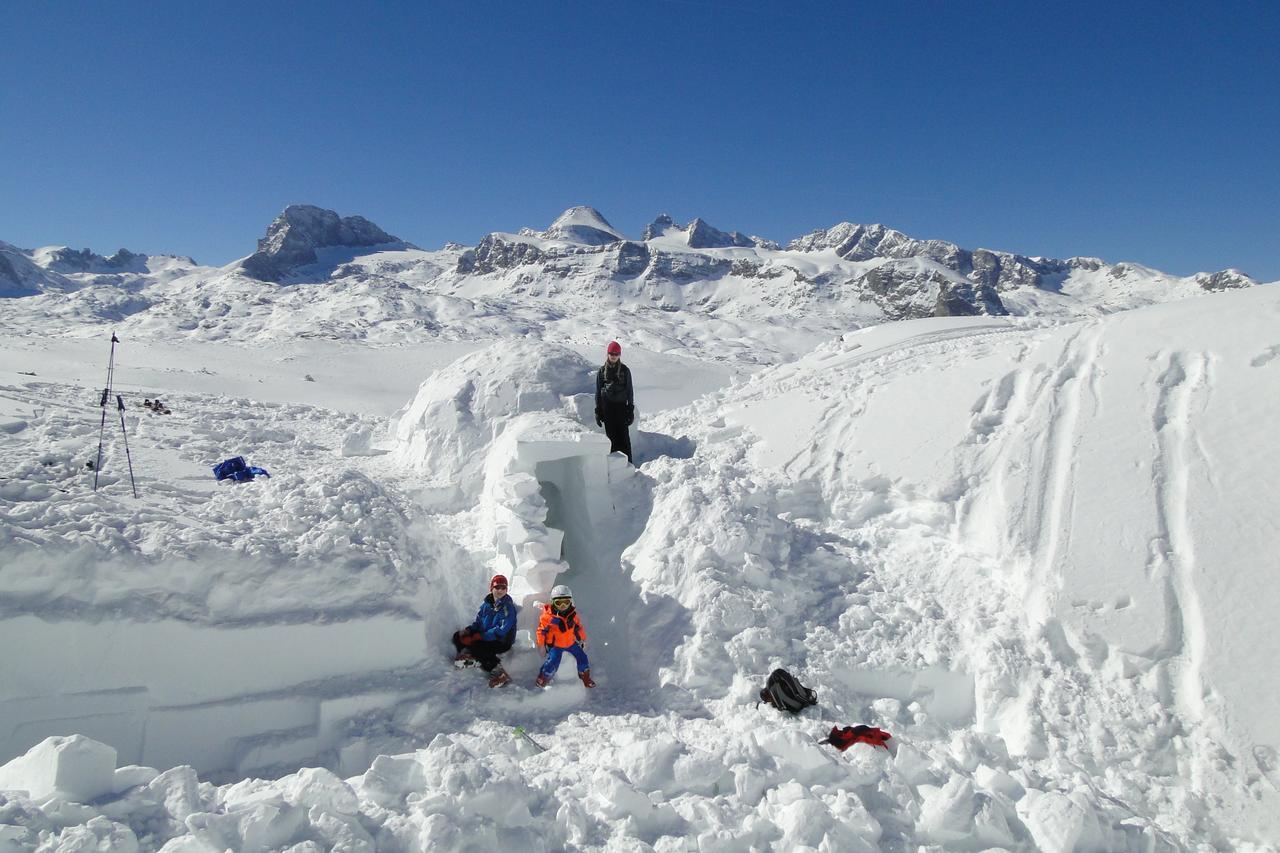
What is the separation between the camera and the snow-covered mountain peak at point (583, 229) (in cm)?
16775

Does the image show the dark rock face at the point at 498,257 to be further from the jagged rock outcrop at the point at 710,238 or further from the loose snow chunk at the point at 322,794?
the loose snow chunk at the point at 322,794

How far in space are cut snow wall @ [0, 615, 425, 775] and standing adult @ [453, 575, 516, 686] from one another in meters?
0.53

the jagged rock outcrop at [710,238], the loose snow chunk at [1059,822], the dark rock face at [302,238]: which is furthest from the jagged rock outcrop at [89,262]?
the loose snow chunk at [1059,822]

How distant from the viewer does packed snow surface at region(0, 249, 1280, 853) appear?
10.9ft

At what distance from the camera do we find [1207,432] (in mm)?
5938

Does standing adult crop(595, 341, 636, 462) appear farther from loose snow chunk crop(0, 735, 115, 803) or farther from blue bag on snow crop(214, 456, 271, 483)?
loose snow chunk crop(0, 735, 115, 803)

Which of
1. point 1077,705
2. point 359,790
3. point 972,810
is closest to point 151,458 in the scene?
point 359,790

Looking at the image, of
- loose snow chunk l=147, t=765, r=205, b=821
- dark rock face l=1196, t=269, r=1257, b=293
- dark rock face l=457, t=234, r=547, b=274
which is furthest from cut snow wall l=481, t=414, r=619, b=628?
dark rock face l=1196, t=269, r=1257, b=293

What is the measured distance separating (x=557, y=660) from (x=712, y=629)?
4.18 feet

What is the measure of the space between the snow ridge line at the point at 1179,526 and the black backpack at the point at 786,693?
254 cm

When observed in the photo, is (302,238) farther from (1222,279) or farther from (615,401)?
(1222,279)

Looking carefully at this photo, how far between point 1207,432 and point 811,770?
5.14 metres

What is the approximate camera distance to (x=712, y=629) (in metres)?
5.30

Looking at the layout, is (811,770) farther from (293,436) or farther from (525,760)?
(293,436)
